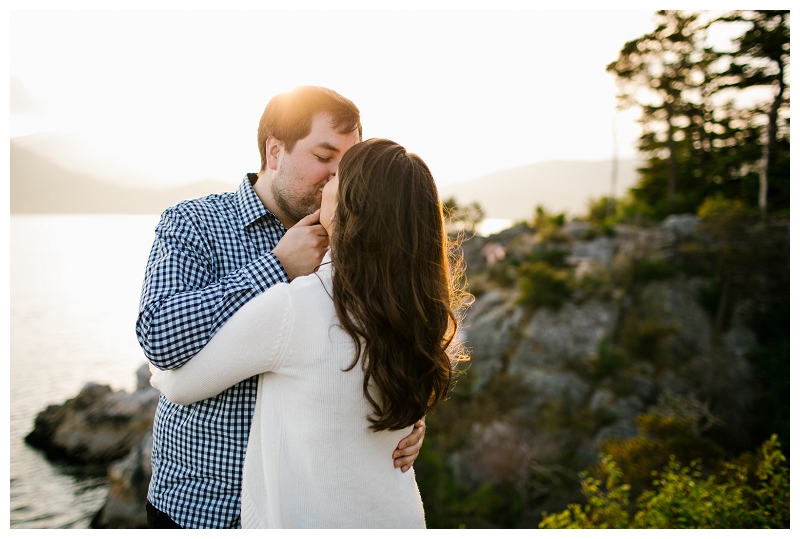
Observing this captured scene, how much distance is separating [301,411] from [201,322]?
28 centimetres

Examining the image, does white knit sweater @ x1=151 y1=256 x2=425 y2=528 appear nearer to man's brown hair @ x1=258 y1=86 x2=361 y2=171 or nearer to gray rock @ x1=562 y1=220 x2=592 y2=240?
man's brown hair @ x1=258 y1=86 x2=361 y2=171

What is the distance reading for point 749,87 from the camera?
14.6 m

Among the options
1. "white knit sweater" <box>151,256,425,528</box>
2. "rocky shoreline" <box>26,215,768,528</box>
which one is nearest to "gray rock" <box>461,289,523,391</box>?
"rocky shoreline" <box>26,215,768,528</box>

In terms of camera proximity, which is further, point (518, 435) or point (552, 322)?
point (552, 322)

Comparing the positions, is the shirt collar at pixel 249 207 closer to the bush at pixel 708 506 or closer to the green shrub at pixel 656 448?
the bush at pixel 708 506

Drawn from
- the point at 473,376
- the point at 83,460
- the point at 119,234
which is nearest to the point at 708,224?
the point at 473,376

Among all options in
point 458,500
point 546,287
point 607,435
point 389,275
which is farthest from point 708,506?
point 546,287

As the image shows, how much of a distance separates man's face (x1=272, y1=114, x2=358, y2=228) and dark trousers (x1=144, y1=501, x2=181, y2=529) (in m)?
0.90

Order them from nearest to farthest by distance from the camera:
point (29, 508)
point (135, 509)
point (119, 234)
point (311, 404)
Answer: point (311, 404) < point (135, 509) < point (29, 508) < point (119, 234)

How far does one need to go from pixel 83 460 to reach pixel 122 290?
834 inches

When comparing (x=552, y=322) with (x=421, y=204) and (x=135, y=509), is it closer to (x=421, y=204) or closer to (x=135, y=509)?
(x=135, y=509)

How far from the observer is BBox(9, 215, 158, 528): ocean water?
10148 millimetres

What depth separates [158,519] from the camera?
55.4 inches

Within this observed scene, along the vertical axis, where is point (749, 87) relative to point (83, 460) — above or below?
above
